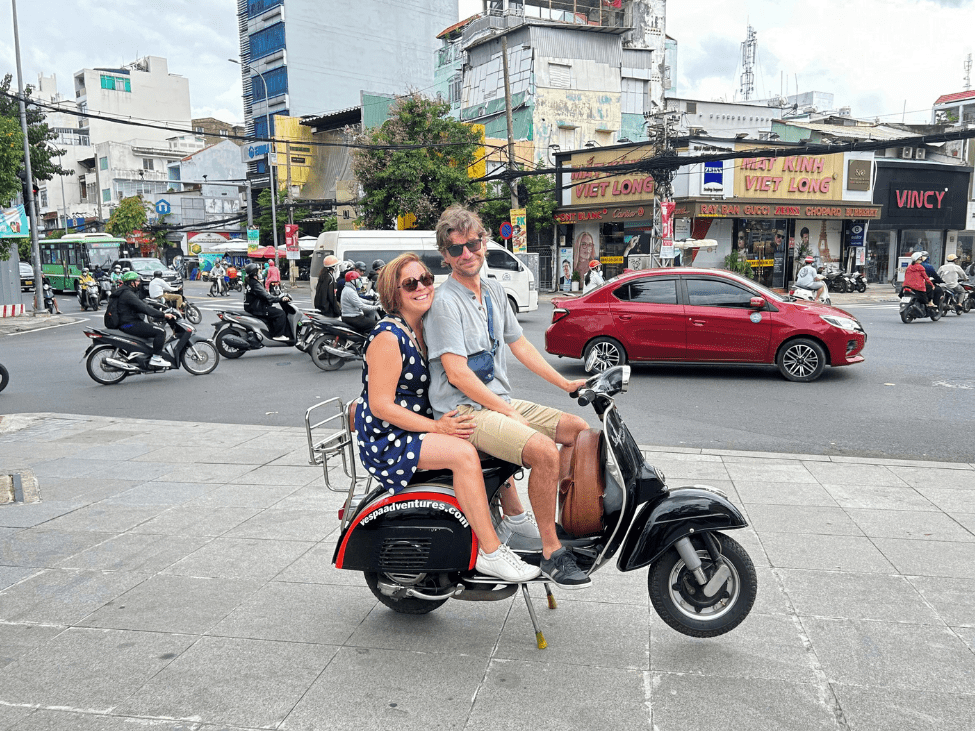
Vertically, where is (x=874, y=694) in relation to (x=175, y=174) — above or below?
below

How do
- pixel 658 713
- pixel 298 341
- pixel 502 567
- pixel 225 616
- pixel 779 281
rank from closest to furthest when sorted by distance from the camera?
1. pixel 658 713
2. pixel 502 567
3. pixel 225 616
4. pixel 298 341
5. pixel 779 281

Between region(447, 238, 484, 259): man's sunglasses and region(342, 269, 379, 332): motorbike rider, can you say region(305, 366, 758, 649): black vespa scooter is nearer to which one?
region(447, 238, 484, 259): man's sunglasses

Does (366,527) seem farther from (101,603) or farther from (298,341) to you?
(298,341)

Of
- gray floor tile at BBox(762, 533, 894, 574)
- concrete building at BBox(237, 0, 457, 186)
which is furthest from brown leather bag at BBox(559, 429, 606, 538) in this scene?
concrete building at BBox(237, 0, 457, 186)

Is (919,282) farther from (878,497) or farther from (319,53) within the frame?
(319,53)

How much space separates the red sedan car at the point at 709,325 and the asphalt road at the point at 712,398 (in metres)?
0.34

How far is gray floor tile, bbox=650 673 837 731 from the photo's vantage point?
2723mm

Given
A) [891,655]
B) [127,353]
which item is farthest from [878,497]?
[127,353]

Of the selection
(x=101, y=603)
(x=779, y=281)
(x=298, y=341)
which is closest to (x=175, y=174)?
(x=779, y=281)

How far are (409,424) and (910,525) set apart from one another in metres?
3.43

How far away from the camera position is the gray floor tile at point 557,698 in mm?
2752

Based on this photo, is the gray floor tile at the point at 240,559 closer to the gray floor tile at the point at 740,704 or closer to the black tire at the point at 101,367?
the gray floor tile at the point at 740,704

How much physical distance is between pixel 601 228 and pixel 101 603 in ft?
97.6

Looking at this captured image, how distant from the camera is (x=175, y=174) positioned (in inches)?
2808
